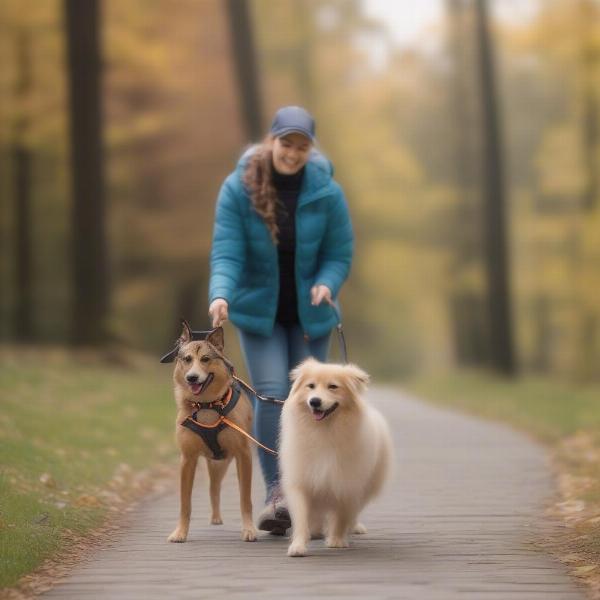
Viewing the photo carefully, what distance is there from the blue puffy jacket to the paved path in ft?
4.67

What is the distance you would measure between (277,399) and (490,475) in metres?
3.71

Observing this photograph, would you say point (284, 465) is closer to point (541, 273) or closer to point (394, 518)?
point (394, 518)

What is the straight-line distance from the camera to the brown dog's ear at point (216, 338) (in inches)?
287

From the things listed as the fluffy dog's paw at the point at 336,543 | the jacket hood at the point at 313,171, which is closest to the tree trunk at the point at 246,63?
the jacket hood at the point at 313,171

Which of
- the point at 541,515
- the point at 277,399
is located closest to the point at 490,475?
the point at 541,515

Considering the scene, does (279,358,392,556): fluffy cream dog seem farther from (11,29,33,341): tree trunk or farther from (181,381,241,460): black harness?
(11,29,33,341): tree trunk

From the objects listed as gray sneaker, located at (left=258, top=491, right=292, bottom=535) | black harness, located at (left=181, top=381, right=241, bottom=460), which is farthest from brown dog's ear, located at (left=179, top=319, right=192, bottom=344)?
gray sneaker, located at (left=258, top=491, right=292, bottom=535)

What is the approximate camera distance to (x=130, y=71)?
27.3 metres

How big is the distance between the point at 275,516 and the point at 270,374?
900 millimetres

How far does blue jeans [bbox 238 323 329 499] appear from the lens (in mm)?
7859

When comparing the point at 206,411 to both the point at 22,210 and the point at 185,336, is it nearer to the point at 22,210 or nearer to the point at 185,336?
the point at 185,336

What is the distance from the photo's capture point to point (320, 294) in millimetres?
7629

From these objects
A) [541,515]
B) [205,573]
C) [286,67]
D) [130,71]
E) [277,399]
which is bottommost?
[205,573]

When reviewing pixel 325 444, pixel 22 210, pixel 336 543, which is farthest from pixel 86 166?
pixel 325 444
